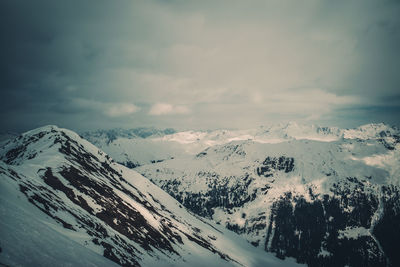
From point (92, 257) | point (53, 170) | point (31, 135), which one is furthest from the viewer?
point (31, 135)

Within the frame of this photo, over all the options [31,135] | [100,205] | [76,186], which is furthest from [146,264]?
[31,135]

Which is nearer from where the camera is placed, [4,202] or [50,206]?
[4,202]

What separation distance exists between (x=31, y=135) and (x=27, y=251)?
164m

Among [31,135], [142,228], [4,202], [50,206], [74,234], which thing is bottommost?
[142,228]

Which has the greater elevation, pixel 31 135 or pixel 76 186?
pixel 31 135

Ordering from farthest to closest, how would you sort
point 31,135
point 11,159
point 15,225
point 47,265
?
point 31,135
point 11,159
point 15,225
point 47,265

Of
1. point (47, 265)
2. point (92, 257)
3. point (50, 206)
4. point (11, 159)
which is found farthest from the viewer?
point (11, 159)

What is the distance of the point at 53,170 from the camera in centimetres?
7794

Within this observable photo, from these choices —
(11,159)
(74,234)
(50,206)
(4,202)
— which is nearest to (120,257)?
(74,234)

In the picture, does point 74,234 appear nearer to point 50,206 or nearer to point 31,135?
point 50,206

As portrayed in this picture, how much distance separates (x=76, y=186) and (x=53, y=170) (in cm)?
1177

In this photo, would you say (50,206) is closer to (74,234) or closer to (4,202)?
(74,234)

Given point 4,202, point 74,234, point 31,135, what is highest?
point 31,135

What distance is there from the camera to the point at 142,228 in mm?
80688
